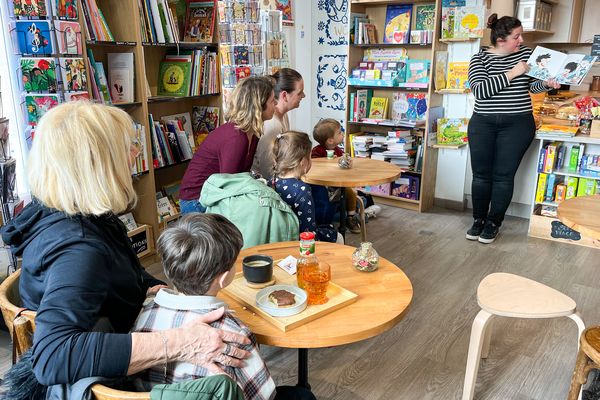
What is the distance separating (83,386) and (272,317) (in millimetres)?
519

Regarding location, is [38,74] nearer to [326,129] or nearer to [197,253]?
[197,253]

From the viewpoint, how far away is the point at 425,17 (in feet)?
14.5

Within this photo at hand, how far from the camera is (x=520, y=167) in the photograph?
4.20 m

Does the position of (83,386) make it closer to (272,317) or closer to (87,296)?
(87,296)

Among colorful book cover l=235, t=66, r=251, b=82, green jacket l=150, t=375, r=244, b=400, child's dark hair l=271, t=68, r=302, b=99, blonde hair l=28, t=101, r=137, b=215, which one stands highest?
colorful book cover l=235, t=66, r=251, b=82

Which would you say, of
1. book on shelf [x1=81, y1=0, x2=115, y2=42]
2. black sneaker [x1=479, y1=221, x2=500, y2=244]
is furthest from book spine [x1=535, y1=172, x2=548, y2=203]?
book on shelf [x1=81, y1=0, x2=115, y2=42]

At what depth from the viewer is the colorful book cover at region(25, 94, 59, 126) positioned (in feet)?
8.25

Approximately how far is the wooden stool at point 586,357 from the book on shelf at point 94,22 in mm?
2853

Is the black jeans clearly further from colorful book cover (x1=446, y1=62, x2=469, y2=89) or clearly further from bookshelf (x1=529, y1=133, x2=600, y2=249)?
colorful book cover (x1=446, y1=62, x2=469, y2=89)

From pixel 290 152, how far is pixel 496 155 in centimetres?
212

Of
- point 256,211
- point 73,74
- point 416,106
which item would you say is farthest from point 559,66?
point 73,74

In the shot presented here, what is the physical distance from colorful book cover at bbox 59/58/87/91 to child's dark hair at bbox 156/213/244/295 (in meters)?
1.79

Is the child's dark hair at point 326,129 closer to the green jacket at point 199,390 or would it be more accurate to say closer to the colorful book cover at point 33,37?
the colorful book cover at point 33,37

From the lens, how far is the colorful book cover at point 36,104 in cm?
251
